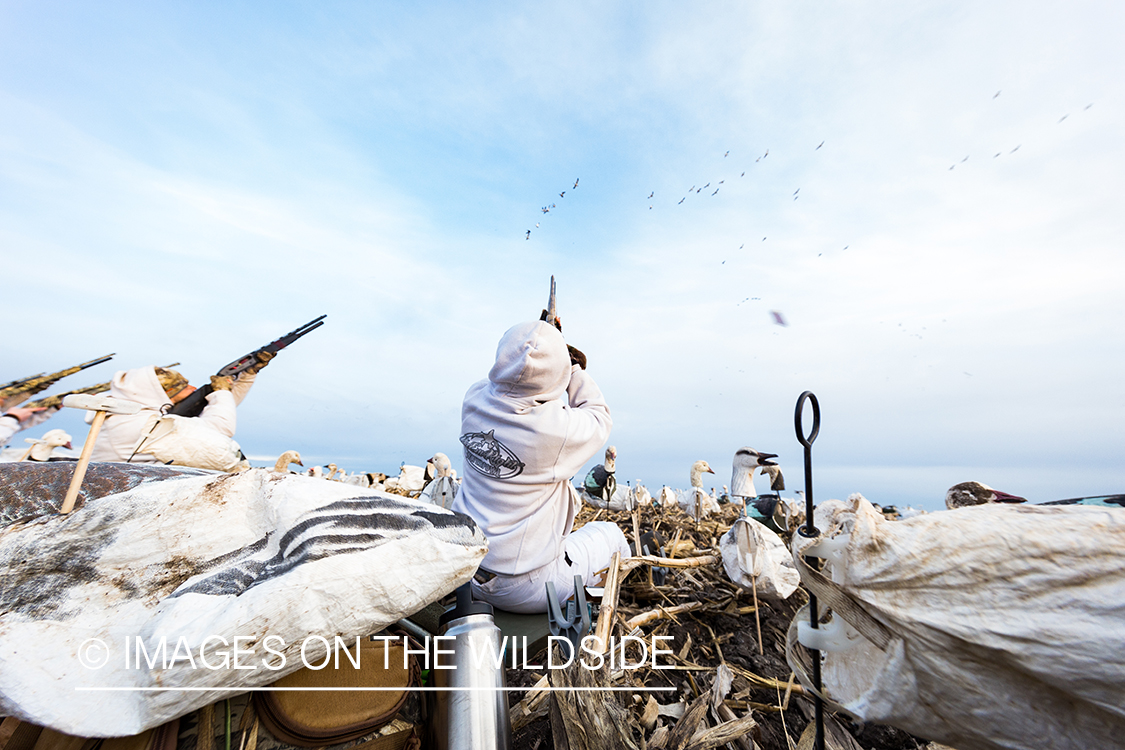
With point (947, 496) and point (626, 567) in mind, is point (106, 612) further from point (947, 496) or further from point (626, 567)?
point (947, 496)

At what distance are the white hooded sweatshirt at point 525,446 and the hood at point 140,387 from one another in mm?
3853

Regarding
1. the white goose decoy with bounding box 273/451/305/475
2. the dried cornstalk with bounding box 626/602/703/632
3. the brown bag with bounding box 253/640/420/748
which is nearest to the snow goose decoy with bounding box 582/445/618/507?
the white goose decoy with bounding box 273/451/305/475

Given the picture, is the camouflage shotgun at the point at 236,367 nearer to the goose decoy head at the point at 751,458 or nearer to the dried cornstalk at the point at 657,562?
the dried cornstalk at the point at 657,562

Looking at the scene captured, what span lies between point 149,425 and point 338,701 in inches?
150

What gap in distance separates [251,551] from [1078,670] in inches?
90.6

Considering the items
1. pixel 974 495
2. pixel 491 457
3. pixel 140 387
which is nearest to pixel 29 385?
pixel 140 387

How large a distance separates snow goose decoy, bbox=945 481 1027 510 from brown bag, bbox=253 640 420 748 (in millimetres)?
4734

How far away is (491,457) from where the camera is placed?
130 inches

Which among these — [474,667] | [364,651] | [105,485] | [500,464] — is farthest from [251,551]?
[500,464]

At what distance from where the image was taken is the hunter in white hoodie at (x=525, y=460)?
124 inches

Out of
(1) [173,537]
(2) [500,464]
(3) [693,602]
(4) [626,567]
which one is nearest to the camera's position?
(1) [173,537]

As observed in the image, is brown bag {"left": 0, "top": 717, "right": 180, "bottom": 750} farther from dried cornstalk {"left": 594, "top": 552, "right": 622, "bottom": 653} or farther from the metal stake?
the metal stake

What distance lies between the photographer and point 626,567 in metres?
2.95

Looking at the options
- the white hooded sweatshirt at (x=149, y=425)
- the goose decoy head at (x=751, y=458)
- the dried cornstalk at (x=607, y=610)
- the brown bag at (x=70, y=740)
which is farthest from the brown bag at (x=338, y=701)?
the goose decoy head at (x=751, y=458)
